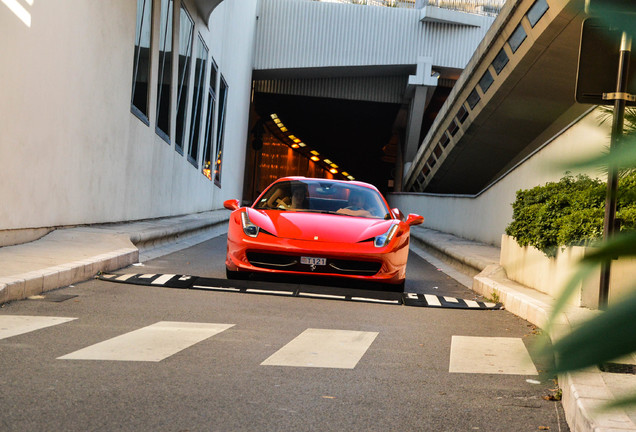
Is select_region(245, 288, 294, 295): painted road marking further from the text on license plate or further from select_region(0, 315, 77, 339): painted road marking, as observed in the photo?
select_region(0, 315, 77, 339): painted road marking

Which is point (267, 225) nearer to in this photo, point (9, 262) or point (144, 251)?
point (9, 262)

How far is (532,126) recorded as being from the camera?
78.6 feet

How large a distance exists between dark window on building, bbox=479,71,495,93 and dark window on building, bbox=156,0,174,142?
844cm

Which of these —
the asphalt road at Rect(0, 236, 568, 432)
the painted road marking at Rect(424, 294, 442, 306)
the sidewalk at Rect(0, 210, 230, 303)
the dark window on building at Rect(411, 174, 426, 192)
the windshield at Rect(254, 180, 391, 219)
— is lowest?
the asphalt road at Rect(0, 236, 568, 432)

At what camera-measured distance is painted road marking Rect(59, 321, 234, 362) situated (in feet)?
16.9

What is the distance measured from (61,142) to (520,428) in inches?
381

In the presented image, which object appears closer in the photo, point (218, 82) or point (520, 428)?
point (520, 428)

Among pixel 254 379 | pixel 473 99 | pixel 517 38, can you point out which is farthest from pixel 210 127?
pixel 254 379

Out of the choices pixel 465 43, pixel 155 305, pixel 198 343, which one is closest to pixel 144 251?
pixel 155 305

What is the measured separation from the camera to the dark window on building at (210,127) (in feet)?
95.6

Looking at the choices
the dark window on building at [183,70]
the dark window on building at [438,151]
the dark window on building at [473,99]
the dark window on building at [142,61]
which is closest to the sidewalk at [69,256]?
the dark window on building at [142,61]

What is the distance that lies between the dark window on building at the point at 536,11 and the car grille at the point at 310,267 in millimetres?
9561

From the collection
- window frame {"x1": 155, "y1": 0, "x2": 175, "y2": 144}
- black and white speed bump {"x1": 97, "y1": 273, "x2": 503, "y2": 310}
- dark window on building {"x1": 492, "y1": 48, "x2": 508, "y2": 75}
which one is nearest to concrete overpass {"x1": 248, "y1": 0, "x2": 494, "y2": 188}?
dark window on building {"x1": 492, "y1": 48, "x2": 508, "y2": 75}

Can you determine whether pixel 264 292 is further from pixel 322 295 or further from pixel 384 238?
pixel 384 238
